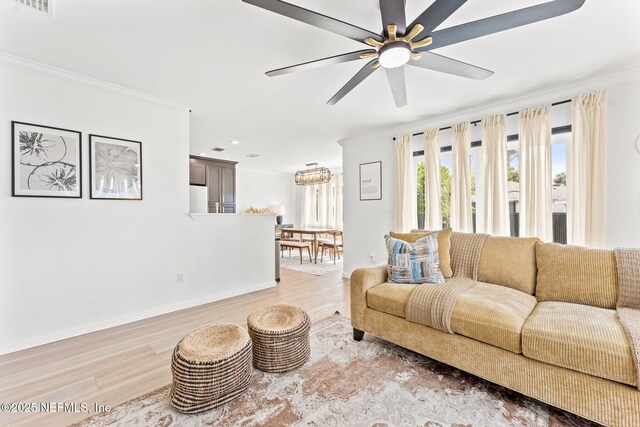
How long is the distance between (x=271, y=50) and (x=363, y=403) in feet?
8.29

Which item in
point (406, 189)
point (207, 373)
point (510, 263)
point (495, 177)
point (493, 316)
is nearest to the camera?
point (207, 373)

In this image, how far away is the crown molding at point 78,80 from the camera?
7.25ft

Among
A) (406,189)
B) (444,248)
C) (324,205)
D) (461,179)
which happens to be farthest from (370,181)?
(324,205)

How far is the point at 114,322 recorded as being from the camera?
2.71 metres

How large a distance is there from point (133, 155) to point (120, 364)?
77.7 inches

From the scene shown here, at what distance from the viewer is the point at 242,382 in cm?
165

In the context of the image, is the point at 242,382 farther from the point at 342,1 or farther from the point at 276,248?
the point at 276,248

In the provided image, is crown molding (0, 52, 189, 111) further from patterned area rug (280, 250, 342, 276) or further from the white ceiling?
patterned area rug (280, 250, 342, 276)

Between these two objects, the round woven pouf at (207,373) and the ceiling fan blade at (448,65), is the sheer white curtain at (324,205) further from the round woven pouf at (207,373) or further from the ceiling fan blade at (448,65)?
the round woven pouf at (207,373)

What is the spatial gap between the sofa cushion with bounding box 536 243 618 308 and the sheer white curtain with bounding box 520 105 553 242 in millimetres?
874

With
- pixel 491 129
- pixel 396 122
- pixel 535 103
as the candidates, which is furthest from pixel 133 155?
pixel 535 103

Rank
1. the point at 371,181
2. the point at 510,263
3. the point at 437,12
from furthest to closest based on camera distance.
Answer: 1. the point at 371,181
2. the point at 510,263
3. the point at 437,12

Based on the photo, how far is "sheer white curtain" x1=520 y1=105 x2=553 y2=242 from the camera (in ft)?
9.40

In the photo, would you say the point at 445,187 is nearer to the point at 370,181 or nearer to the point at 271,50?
the point at 370,181
